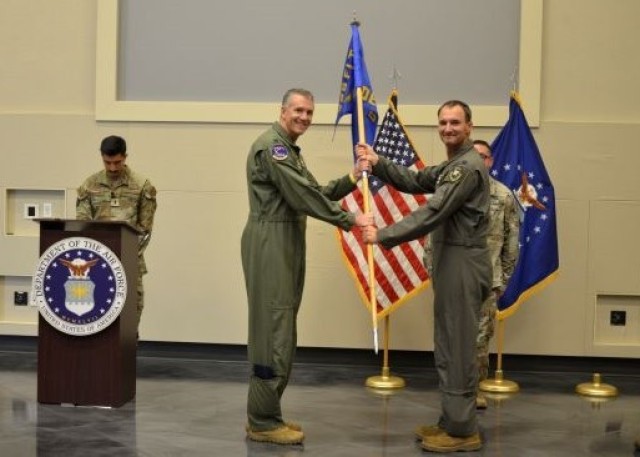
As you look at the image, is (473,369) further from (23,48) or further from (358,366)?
(23,48)

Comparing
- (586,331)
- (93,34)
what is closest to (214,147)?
(93,34)

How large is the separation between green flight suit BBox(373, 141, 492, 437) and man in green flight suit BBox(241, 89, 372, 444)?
1.20 feet

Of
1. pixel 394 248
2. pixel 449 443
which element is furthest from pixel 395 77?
pixel 449 443

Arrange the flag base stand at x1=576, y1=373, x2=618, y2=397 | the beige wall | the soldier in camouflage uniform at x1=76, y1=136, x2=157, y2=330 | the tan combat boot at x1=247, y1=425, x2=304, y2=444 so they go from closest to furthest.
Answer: the tan combat boot at x1=247, y1=425, x2=304, y2=444 < the soldier in camouflage uniform at x1=76, y1=136, x2=157, y2=330 < the flag base stand at x1=576, y1=373, x2=618, y2=397 < the beige wall

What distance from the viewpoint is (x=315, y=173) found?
7379 mm

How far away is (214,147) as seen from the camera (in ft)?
24.5

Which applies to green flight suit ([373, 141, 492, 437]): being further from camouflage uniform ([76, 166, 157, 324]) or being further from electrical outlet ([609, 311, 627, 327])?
electrical outlet ([609, 311, 627, 327])

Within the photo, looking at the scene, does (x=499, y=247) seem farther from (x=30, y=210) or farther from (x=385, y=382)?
(x=30, y=210)

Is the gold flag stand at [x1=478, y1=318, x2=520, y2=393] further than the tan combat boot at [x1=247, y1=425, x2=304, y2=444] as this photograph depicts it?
Yes

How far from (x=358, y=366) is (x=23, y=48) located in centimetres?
390

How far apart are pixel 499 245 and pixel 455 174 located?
162cm

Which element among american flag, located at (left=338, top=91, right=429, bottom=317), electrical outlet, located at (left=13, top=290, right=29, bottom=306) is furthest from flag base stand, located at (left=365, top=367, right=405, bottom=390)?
electrical outlet, located at (left=13, top=290, right=29, bottom=306)

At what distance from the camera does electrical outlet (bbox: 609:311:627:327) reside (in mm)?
7301

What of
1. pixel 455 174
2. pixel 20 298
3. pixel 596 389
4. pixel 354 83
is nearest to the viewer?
pixel 455 174
